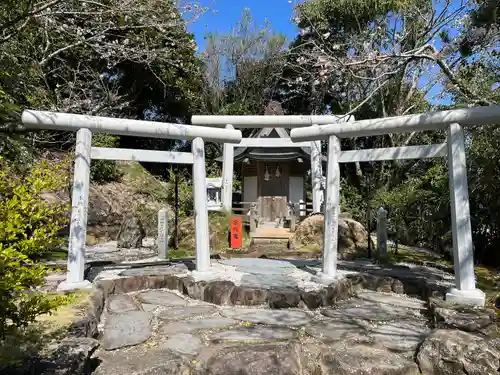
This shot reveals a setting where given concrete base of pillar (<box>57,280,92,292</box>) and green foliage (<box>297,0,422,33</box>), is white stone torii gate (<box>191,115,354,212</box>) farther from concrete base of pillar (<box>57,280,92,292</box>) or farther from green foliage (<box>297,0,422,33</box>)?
green foliage (<box>297,0,422,33</box>)

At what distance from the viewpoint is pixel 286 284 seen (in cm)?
640

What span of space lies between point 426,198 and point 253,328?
26.5 feet

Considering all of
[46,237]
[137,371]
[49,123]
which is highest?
[49,123]

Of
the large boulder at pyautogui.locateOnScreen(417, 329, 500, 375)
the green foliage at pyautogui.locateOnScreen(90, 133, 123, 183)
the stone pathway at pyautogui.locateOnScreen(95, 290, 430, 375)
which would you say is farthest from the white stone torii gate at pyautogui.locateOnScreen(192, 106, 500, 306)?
the green foliage at pyautogui.locateOnScreen(90, 133, 123, 183)

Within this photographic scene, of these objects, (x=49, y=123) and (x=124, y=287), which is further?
(x=124, y=287)

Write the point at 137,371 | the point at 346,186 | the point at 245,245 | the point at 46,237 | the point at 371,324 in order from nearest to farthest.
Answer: the point at 46,237
the point at 137,371
the point at 371,324
the point at 245,245
the point at 346,186

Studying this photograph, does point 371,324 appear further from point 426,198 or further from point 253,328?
point 426,198

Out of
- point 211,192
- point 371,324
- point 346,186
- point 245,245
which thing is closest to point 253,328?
point 371,324

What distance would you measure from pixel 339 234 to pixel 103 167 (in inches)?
406

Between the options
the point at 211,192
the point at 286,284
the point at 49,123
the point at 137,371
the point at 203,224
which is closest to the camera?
the point at 137,371

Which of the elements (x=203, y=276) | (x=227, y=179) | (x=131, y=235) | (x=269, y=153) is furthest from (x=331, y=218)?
(x=269, y=153)

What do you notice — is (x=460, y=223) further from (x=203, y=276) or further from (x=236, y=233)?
(x=236, y=233)

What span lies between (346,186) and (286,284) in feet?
44.1

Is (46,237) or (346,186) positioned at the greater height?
(346,186)
